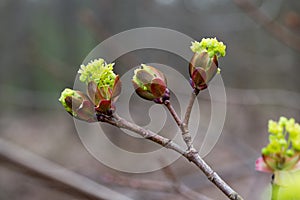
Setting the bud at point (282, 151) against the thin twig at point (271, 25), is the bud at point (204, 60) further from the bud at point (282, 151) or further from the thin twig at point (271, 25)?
the thin twig at point (271, 25)

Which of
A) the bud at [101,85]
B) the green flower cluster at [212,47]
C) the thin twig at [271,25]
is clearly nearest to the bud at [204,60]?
the green flower cluster at [212,47]

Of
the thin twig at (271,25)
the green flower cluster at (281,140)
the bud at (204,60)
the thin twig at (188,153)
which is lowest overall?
the thin twig at (188,153)

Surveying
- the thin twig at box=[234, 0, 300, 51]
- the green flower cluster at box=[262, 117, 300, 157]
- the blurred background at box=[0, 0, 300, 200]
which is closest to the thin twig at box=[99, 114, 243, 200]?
the green flower cluster at box=[262, 117, 300, 157]

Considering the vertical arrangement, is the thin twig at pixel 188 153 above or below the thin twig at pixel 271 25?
below

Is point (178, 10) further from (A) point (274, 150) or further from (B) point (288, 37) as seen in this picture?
(A) point (274, 150)

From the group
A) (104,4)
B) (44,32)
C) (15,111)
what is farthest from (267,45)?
(15,111)

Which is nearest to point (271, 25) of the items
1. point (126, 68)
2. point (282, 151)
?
point (282, 151)
